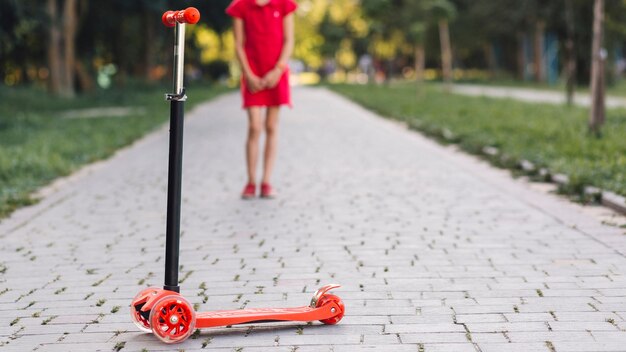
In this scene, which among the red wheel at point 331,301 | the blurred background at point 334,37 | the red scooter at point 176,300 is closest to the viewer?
the red scooter at point 176,300

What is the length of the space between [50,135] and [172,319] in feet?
45.8

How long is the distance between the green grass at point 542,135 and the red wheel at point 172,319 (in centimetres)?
553

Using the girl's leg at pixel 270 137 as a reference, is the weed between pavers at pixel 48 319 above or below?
below

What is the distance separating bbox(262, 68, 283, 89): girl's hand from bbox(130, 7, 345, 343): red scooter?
14.8ft

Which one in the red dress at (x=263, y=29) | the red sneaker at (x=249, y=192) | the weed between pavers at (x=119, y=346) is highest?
the red dress at (x=263, y=29)

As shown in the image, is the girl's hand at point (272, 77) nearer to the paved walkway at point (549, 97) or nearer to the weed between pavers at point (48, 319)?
the weed between pavers at point (48, 319)

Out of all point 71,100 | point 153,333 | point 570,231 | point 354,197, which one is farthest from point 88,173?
point 71,100

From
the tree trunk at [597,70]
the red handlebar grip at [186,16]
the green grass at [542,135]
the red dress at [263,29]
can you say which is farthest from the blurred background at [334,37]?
the red handlebar grip at [186,16]

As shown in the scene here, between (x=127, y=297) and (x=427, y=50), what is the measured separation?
216ft

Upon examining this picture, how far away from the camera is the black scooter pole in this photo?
15.0ft

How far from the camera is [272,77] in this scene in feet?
30.4

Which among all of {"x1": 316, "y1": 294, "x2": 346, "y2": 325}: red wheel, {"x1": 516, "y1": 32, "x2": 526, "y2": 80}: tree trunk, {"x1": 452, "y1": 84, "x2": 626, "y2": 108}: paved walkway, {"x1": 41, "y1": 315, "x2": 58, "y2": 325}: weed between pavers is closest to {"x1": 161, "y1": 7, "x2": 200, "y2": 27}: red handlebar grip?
{"x1": 316, "y1": 294, "x2": 346, "y2": 325}: red wheel

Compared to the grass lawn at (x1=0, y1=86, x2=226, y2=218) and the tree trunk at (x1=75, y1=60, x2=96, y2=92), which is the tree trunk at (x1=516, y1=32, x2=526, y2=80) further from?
the grass lawn at (x1=0, y1=86, x2=226, y2=218)

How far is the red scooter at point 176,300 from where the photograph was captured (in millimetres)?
4562
